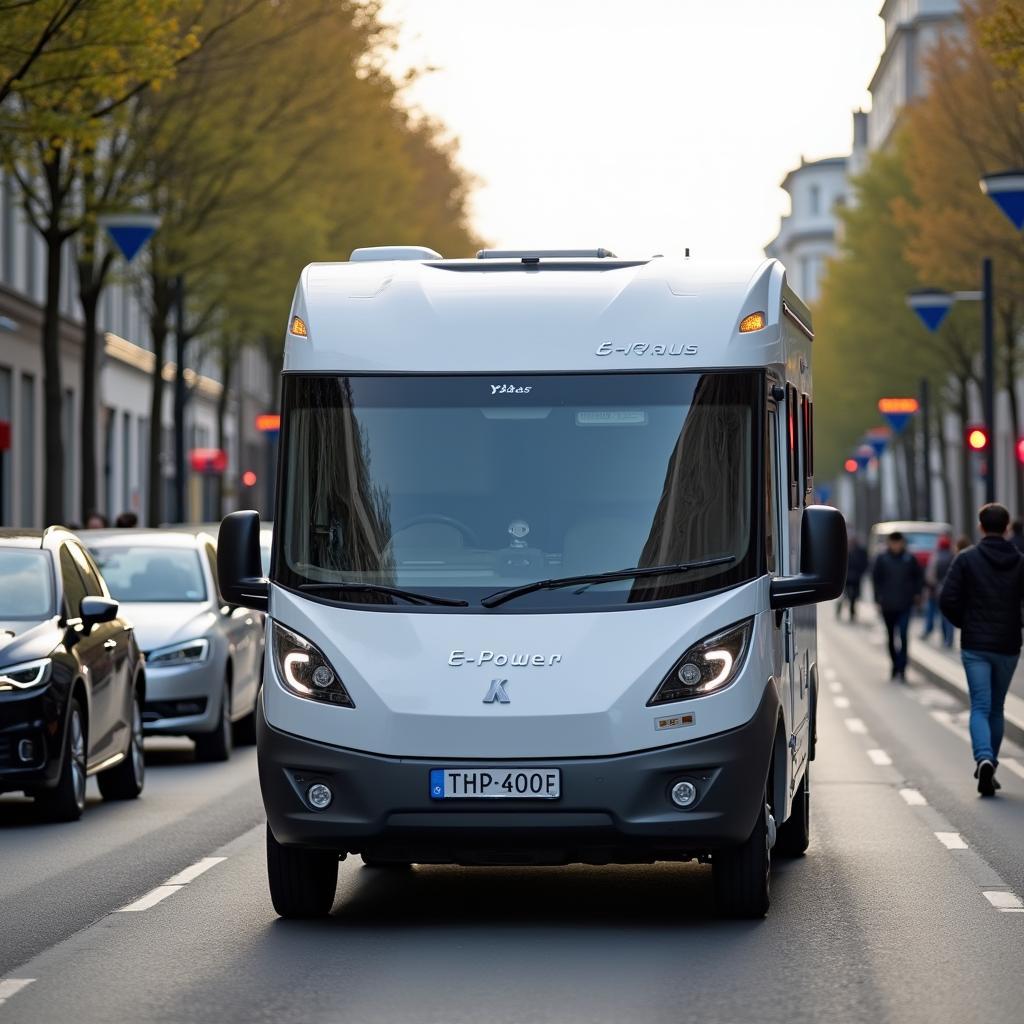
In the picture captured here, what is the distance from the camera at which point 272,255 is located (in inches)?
1448

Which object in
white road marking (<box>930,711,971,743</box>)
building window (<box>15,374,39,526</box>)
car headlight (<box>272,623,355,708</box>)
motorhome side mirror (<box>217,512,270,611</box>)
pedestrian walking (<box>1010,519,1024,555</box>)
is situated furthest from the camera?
building window (<box>15,374,39,526</box>)

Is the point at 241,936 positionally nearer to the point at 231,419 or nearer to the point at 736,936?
the point at 736,936

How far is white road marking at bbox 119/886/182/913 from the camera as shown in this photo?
1073cm

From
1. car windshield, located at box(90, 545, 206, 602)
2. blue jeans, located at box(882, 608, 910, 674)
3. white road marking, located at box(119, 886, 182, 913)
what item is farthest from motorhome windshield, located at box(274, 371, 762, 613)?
blue jeans, located at box(882, 608, 910, 674)

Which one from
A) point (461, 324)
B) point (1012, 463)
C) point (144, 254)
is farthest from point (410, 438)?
point (1012, 463)

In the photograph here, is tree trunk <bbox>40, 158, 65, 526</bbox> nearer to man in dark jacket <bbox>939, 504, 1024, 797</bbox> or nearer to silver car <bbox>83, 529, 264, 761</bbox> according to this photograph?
silver car <bbox>83, 529, 264, 761</bbox>

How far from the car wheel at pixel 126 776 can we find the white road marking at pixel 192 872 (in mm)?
3623

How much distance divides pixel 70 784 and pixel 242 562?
493 cm

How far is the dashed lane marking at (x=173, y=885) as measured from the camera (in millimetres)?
10805

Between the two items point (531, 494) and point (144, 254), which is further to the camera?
point (144, 254)

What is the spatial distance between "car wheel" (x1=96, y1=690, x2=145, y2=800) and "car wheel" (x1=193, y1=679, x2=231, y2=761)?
8.97 feet

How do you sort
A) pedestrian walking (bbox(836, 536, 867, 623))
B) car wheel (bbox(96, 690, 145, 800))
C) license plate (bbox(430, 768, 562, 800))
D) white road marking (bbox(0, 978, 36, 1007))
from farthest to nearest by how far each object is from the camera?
pedestrian walking (bbox(836, 536, 867, 623)), car wheel (bbox(96, 690, 145, 800)), license plate (bbox(430, 768, 562, 800)), white road marking (bbox(0, 978, 36, 1007))

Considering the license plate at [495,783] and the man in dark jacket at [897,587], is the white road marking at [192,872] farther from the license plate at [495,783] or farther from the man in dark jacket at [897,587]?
the man in dark jacket at [897,587]

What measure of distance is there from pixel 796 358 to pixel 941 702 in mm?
15897
